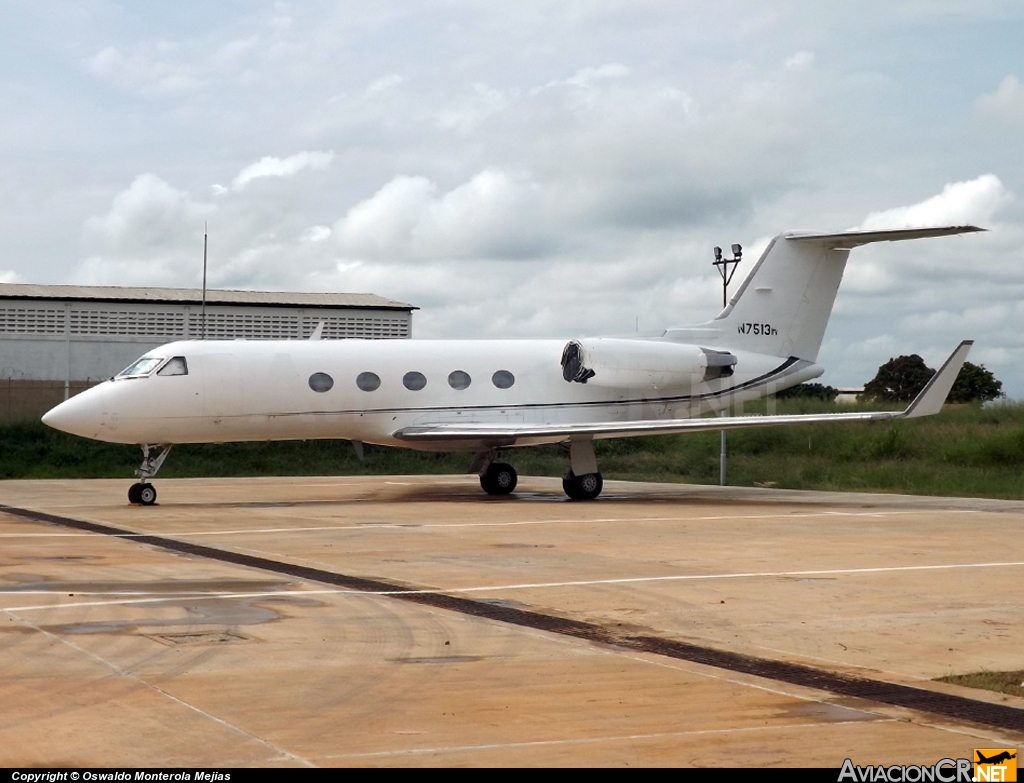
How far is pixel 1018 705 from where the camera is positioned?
723 cm

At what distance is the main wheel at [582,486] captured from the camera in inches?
1009

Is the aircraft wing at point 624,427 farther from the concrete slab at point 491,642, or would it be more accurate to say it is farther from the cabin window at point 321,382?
the concrete slab at point 491,642

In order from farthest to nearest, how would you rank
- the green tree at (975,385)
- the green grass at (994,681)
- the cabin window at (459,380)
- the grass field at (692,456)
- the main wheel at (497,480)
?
the green tree at (975,385) → the grass field at (692,456) → the main wheel at (497,480) → the cabin window at (459,380) → the green grass at (994,681)

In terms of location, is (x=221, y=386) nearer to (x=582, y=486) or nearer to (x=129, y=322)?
(x=582, y=486)

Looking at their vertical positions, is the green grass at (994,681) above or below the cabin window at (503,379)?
below

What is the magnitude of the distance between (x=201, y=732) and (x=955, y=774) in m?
3.53

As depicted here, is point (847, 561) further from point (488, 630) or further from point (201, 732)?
point (201, 732)

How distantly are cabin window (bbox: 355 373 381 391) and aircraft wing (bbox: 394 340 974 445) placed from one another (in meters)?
1.02

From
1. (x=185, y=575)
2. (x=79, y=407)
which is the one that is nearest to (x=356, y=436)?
(x=79, y=407)

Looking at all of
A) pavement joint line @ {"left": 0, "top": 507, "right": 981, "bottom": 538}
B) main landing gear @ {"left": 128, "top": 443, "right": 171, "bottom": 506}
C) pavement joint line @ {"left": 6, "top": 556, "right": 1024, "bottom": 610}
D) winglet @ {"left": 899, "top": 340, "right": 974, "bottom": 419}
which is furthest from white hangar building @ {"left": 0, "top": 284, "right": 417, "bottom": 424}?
pavement joint line @ {"left": 6, "top": 556, "right": 1024, "bottom": 610}

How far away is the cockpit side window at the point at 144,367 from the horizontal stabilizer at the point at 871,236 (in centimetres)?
1322

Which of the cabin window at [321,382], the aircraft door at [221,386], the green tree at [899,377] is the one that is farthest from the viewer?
the green tree at [899,377]

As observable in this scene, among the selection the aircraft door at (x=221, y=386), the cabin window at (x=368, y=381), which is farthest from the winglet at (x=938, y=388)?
the aircraft door at (x=221, y=386)

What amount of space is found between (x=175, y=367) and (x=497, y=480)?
23.8 feet
